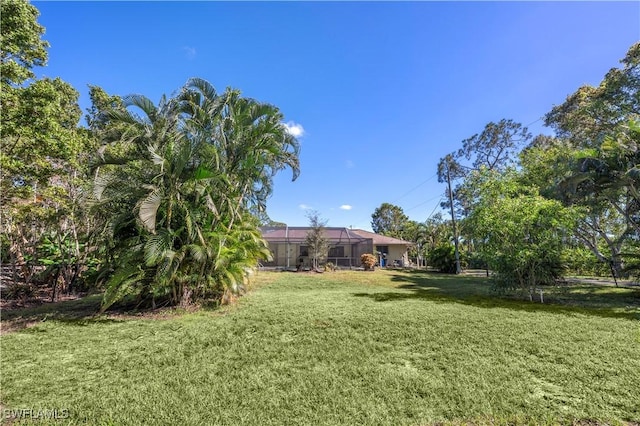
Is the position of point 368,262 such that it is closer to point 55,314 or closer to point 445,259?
point 445,259

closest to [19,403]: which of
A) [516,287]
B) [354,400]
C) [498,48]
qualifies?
[354,400]

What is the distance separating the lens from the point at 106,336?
18.3ft

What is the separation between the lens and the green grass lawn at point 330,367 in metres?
3.05

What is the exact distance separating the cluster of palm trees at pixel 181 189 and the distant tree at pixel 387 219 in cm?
3670

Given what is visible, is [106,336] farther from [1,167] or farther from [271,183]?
[271,183]

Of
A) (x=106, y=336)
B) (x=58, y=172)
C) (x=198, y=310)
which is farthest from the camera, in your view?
(x=58, y=172)

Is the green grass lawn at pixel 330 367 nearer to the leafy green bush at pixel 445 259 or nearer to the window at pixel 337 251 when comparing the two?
the leafy green bush at pixel 445 259

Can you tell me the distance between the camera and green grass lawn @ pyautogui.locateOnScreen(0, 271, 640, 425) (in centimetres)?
305

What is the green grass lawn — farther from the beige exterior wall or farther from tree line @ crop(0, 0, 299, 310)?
the beige exterior wall

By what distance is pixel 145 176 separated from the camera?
7.54 meters

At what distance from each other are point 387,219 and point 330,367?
1737 inches

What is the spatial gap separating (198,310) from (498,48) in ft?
43.8

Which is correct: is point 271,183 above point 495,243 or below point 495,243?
above

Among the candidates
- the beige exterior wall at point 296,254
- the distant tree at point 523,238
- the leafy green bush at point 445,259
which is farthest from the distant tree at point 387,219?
the distant tree at point 523,238
